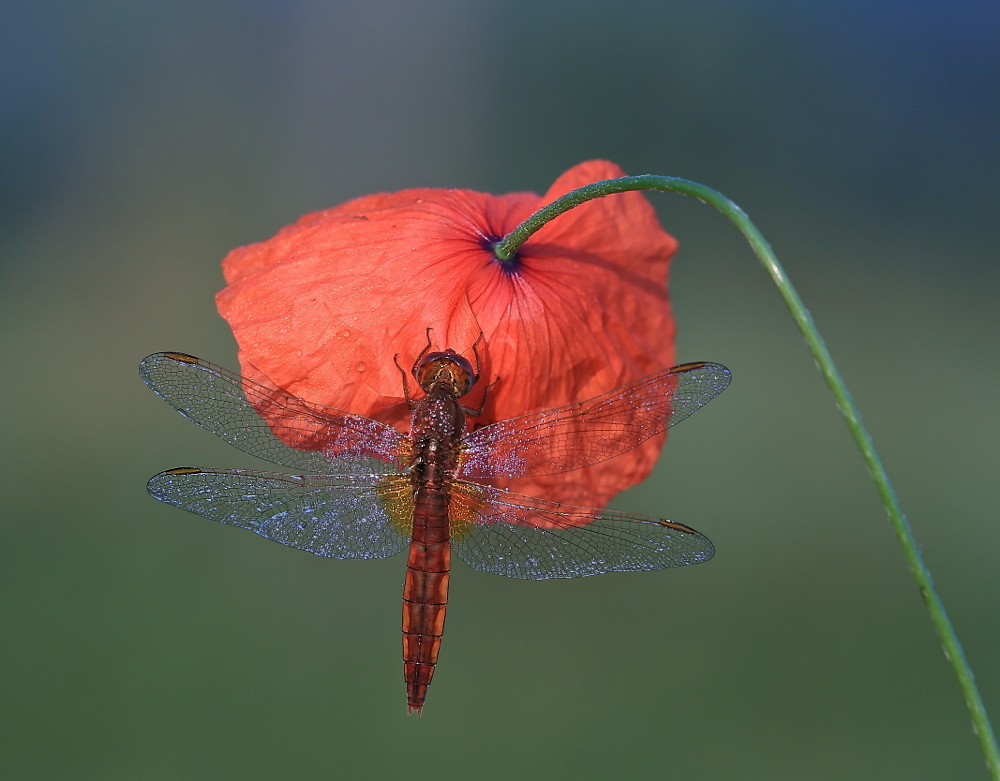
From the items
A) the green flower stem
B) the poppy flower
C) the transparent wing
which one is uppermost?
the poppy flower

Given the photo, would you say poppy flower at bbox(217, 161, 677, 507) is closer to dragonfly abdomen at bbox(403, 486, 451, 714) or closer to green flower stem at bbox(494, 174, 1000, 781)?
dragonfly abdomen at bbox(403, 486, 451, 714)

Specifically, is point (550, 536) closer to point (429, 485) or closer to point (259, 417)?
point (429, 485)

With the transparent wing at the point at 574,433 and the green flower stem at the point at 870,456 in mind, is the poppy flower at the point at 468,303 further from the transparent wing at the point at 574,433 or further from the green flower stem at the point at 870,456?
the green flower stem at the point at 870,456

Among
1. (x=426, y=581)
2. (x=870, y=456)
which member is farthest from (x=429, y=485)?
(x=870, y=456)

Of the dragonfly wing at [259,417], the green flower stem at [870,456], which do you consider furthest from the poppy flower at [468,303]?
the green flower stem at [870,456]

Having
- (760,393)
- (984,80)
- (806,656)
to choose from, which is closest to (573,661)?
(806,656)

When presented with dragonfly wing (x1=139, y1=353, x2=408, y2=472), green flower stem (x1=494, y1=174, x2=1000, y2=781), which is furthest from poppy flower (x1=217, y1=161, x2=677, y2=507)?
green flower stem (x1=494, y1=174, x2=1000, y2=781)

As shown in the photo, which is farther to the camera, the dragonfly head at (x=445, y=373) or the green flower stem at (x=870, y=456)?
the dragonfly head at (x=445, y=373)
